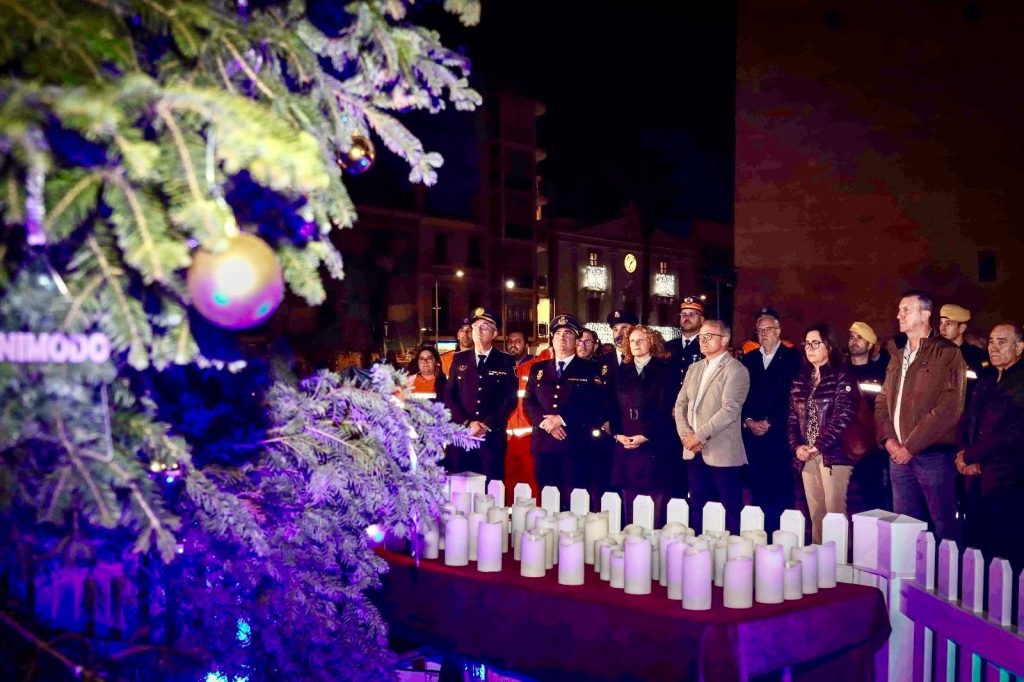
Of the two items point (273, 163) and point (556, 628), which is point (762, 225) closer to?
point (556, 628)

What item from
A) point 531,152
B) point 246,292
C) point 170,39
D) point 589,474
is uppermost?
point 531,152

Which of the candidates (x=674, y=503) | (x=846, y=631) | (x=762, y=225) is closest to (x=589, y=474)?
(x=674, y=503)

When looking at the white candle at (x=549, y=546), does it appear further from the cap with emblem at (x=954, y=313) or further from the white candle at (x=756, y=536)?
the cap with emblem at (x=954, y=313)

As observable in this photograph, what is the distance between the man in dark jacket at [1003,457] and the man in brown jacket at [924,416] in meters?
0.26

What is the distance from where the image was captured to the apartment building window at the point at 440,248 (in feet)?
158

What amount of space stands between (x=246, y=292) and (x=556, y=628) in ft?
6.89

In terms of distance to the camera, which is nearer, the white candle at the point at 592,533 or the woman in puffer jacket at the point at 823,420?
the white candle at the point at 592,533

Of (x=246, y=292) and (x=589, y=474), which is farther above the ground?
(x=246, y=292)

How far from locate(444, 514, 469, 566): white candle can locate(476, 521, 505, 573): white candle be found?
0.10m

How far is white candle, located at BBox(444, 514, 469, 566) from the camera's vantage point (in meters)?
3.82

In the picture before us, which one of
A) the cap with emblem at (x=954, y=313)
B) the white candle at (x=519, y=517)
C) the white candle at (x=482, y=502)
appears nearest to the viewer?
the white candle at (x=519, y=517)

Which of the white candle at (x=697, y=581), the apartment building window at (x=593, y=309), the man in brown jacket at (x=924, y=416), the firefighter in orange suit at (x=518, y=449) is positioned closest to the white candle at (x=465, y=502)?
the white candle at (x=697, y=581)

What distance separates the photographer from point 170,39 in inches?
93.7

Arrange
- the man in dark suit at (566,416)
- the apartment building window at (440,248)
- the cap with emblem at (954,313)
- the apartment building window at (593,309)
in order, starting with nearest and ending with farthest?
the man in dark suit at (566,416)
the cap with emblem at (954,313)
the apartment building window at (440,248)
the apartment building window at (593,309)
